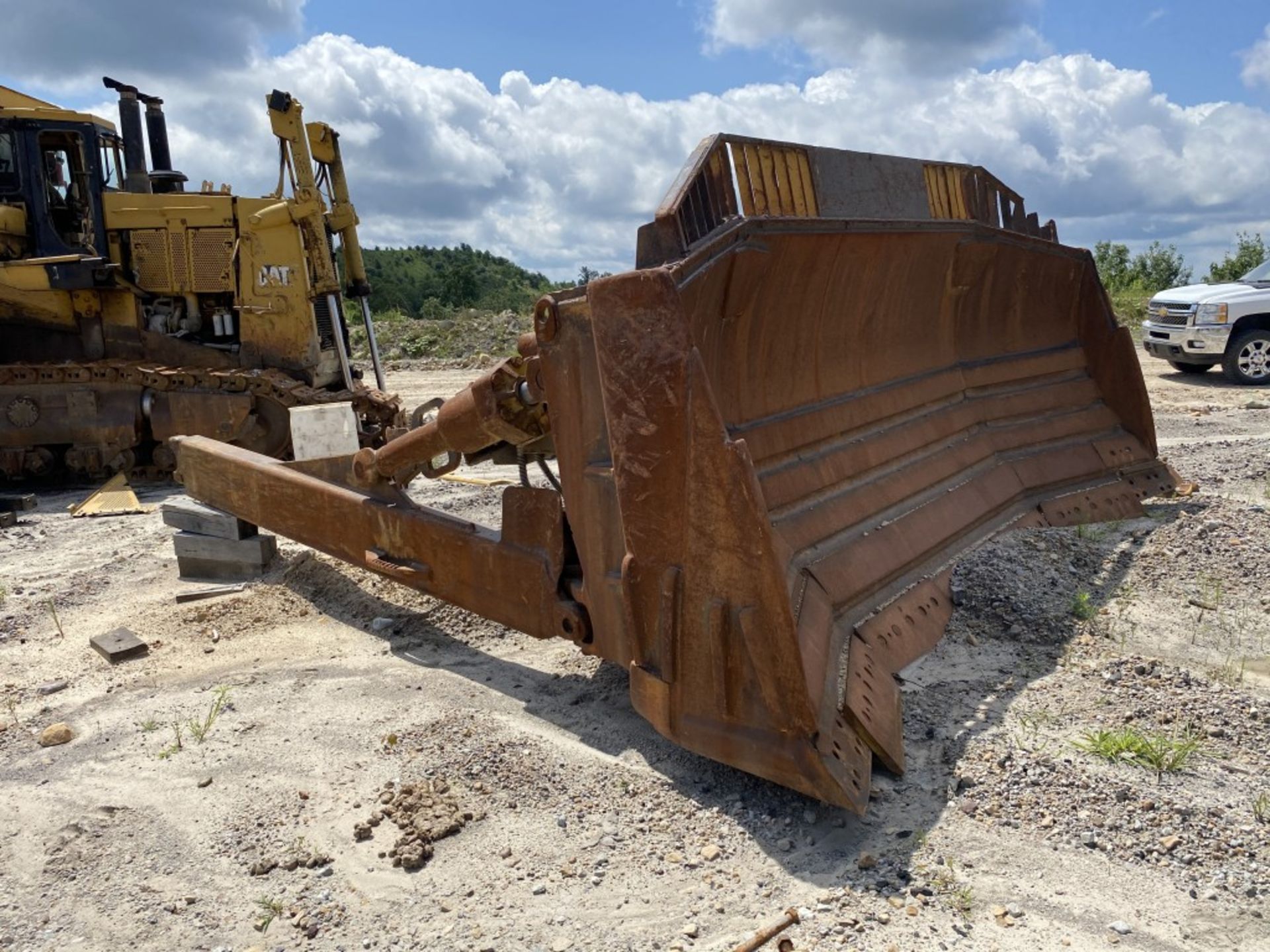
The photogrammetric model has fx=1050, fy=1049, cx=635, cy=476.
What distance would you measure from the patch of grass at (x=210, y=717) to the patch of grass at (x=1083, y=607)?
329 cm

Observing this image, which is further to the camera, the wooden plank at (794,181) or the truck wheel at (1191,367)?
the truck wheel at (1191,367)

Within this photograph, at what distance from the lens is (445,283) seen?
141 ft

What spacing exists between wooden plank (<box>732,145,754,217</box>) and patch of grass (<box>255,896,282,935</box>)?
2.46 m

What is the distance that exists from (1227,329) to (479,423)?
41.2ft

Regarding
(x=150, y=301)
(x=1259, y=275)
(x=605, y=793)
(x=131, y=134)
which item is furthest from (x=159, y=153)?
(x=1259, y=275)

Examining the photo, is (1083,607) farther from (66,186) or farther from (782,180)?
(66,186)

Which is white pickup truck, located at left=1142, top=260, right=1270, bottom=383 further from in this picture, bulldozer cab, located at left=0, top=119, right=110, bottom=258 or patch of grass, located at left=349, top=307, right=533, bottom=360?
bulldozer cab, located at left=0, top=119, right=110, bottom=258

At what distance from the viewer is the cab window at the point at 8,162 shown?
30.2 feet

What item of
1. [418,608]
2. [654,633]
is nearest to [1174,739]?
[654,633]

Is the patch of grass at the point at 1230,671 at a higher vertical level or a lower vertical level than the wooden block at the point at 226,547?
lower

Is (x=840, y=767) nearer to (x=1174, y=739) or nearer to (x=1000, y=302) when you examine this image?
(x=1174, y=739)

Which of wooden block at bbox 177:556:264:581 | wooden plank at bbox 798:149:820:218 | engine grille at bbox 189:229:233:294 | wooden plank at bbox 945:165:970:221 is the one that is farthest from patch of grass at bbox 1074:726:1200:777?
engine grille at bbox 189:229:233:294

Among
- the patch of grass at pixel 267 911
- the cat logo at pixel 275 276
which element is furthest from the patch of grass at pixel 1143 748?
the cat logo at pixel 275 276

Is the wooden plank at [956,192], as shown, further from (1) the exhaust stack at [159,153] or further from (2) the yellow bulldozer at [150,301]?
(1) the exhaust stack at [159,153]
